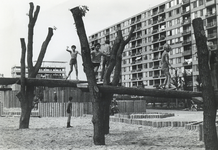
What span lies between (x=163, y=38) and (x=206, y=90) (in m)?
63.1

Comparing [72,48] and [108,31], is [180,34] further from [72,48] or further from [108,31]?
[72,48]

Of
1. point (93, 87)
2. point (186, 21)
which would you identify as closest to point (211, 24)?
point (186, 21)

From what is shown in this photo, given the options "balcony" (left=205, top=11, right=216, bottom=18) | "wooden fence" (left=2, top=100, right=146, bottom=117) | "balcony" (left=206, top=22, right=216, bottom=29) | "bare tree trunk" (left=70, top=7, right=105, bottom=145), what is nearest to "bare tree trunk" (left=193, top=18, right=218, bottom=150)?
"bare tree trunk" (left=70, top=7, right=105, bottom=145)

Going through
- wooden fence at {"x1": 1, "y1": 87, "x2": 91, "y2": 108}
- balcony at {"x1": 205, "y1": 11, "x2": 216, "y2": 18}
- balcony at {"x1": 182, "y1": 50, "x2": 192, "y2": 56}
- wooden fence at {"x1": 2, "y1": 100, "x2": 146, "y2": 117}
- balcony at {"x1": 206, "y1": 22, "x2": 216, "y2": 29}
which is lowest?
wooden fence at {"x1": 2, "y1": 100, "x2": 146, "y2": 117}

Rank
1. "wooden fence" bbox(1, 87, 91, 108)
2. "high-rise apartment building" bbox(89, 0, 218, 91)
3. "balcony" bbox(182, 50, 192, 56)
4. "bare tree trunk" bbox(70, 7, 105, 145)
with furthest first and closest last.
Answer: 1. "balcony" bbox(182, 50, 192, 56)
2. "high-rise apartment building" bbox(89, 0, 218, 91)
3. "wooden fence" bbox(1, 87, 91, 108)
4. "bare tree trunk" bbox(70, 7, 105, 145)

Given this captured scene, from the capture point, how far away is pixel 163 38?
68750 millimetres

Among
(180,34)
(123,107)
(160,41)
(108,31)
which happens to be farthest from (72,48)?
(108,31)

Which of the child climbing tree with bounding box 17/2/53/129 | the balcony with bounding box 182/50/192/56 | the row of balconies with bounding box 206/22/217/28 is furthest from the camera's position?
the balcony with bounding box 182/50/192/56

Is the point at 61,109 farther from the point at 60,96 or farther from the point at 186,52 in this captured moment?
the point at 186,52

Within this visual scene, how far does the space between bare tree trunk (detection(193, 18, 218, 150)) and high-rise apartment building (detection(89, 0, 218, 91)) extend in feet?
154

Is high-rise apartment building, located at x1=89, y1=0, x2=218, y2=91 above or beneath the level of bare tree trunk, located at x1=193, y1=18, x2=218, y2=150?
above

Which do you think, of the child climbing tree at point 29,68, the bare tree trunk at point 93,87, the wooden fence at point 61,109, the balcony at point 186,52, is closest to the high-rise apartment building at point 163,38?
the balcony at point 186,52

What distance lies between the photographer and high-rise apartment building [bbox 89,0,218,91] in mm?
58344

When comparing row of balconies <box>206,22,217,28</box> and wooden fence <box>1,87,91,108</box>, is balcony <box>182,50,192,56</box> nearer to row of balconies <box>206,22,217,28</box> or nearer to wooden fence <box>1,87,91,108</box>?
row of balconies <box>206,22,217,28</box>
